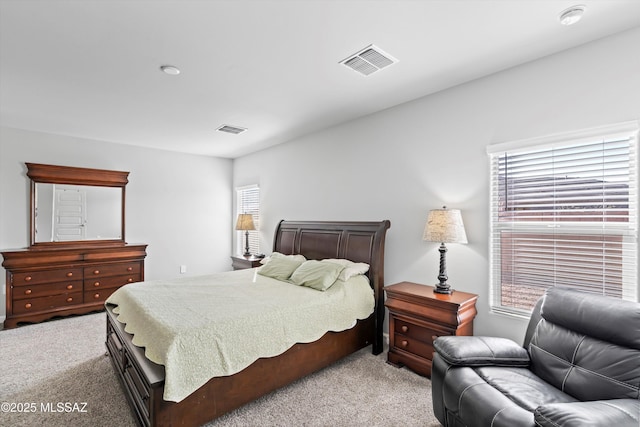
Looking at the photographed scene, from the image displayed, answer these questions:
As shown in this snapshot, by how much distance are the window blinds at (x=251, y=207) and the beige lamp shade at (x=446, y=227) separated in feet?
12.1

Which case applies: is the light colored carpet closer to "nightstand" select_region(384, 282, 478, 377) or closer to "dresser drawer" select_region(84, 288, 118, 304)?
"nightstand" select_region(384, 282, 478, 377)

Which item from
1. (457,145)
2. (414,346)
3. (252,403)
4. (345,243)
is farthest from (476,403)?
(345,243)

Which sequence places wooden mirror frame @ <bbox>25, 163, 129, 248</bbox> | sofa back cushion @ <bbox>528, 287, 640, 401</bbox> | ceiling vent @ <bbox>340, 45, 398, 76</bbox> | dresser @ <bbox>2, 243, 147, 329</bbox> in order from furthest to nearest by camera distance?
wooden mirror frame @ <bbox>25, 163, 129, 248</bbox>, dresser @ <bbox>2, 243, 147, 329</bbox>, ceiling vent @ <bbox>340, 45, 398, 76</bbox>, sofa back cushion @ <bbox>528, 287, 640, 401</bbox>

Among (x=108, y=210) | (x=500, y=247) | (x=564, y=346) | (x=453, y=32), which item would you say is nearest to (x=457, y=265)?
(x=500, y=247)

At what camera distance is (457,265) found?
9.62ft

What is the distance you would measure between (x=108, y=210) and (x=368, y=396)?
190 inches

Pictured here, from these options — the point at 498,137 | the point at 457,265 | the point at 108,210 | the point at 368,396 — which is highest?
the point at 498,137

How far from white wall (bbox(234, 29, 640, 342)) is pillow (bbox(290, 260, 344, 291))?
0.76 metres

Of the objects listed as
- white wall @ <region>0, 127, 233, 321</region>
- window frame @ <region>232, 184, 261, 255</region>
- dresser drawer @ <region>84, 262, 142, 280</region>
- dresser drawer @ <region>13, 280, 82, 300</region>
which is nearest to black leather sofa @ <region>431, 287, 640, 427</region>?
window frame @ <region>232, 184, 261, 255</region>

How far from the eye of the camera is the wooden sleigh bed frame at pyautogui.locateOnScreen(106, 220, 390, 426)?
189 centimetres

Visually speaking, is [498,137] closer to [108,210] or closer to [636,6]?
[636,6]

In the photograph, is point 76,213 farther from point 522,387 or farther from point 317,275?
point 522,387

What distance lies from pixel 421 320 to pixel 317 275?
1.06m

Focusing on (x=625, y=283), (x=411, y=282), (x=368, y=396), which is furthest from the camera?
(x=411, y=282)
